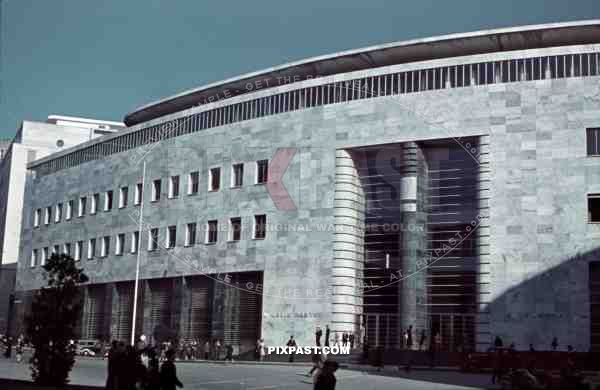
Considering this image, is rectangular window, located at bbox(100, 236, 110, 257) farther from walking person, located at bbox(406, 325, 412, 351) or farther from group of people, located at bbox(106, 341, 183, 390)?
group of people, located at bbox(106, 341, 183, 390)

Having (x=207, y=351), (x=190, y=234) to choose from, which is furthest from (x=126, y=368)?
(x=190, y=234)

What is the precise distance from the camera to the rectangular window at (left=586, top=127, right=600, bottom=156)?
141 feet

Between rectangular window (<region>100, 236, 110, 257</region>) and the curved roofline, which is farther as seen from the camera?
→ rectangular window (<region>100, 236, 110, 257</region>)

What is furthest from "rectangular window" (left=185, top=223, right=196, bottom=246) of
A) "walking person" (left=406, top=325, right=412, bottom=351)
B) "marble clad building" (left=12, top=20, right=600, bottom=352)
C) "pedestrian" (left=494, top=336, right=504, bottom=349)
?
"pedestrian" (left=494, top=336, right=504, bottom=349)

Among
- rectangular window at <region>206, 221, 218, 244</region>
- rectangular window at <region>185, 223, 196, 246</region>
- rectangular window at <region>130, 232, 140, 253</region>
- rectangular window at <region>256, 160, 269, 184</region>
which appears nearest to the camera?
rectangular window at <region>256, 160, 269, 184</region>

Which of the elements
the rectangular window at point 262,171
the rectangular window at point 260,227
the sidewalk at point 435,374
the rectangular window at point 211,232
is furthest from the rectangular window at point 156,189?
the sidewalk at point 435,374

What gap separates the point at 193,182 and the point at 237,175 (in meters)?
4.39

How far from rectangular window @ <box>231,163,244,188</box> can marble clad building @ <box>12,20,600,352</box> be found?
0.09m

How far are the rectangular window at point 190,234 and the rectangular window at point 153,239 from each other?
3830mm

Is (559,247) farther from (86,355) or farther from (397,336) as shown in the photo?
(86,355)

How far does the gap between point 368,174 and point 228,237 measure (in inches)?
394

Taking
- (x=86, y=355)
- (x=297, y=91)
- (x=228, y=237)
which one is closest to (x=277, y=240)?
(x=228, y=237)

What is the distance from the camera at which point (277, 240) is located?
2035 inches

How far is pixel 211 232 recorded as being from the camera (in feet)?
183
